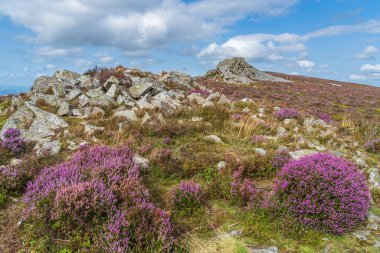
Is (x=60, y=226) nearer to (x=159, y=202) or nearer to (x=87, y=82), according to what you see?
(x=159, y=202)

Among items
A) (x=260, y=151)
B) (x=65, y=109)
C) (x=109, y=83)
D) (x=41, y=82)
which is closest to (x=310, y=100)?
(x=109, y=83)

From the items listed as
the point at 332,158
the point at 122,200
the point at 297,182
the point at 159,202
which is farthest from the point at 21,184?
the point at 332,158

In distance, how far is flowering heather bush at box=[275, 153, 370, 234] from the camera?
5199mm

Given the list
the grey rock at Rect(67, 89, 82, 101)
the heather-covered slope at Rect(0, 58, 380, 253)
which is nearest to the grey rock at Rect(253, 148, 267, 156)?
the heather-covered slope at Rect(0, 58, 380, 253)

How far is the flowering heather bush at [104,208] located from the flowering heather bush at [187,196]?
0.66 metres

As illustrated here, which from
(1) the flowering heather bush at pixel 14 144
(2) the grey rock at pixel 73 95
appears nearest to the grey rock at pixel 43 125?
(1) the flowering heather bush at pixel 14 144

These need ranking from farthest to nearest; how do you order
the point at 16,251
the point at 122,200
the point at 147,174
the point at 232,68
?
1. the point at 232,68
2. the point at 147,174
3. the point at 122,200
4. the point at 16,251

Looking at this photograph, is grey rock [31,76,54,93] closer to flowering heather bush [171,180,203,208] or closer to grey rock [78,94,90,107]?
grey rock [78,94,90,107]

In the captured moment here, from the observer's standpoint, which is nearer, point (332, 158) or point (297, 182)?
point (297, 182)

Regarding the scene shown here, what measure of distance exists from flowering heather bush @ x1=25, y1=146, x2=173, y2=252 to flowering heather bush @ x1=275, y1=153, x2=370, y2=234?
2.65 m

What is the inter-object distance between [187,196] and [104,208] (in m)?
1.74

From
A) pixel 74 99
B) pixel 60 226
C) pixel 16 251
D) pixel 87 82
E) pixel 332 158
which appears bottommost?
pixel 16 251

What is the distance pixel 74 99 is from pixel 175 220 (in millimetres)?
10554

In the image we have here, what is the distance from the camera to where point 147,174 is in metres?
7.15
